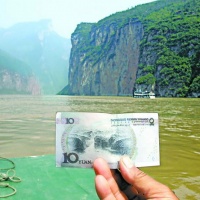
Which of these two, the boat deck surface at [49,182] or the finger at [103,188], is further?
the boat deck surface at [49,182]

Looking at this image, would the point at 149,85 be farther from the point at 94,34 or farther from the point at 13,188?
the point at 13,188

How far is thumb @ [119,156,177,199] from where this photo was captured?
4.79ft

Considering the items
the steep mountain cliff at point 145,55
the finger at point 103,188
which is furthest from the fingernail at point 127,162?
the steep mountain cliff at point 145,55

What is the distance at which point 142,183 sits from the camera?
4.97 feet

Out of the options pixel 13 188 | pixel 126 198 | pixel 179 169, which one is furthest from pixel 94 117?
pixel 179 169

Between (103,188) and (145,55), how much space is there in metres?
79.8

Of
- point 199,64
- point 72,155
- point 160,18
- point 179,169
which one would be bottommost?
point 179,169

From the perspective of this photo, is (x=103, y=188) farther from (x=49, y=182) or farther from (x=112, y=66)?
(x=112, y=66)

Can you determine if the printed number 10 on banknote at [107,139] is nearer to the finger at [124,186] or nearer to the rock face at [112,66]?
the finger at [124,186]

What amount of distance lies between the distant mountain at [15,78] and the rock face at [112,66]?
27.6 meters

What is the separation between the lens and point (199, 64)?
68.9 meters

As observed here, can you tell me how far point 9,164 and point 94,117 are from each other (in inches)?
136

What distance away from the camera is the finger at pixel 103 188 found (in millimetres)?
1466

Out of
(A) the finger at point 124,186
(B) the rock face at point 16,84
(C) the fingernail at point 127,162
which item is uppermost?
(B) the rock face at point 16,84
